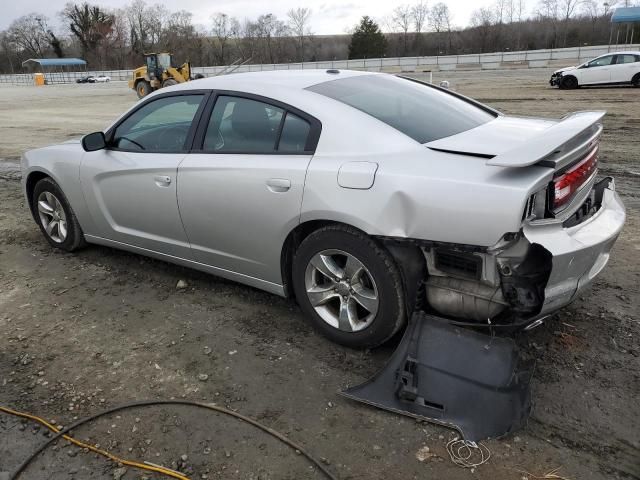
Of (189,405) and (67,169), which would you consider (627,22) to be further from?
(189,405)

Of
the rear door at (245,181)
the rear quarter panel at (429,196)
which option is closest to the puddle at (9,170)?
the rear door at (245,181)

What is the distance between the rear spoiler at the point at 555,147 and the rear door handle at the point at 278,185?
1160 mm

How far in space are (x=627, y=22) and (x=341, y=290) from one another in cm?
5629

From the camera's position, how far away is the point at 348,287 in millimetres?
3078

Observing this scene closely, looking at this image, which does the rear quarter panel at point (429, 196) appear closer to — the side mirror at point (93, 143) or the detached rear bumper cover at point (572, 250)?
the detached rear bumper cover at point (572, 250)

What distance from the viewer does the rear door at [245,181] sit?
319cm

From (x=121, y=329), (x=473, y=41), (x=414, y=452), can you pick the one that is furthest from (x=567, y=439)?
(x=473, y=41)

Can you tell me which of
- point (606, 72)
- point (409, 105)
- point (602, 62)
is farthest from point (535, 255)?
point (602, 62)

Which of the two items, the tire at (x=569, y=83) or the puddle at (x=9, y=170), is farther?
the tire at (x=569, y=83)

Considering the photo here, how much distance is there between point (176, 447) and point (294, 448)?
1.86 feet

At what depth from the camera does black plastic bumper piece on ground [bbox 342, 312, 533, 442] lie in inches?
100

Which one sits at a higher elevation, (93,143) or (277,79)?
(277,79)

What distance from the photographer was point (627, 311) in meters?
3.53

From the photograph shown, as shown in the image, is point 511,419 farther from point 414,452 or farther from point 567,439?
point 414,452
